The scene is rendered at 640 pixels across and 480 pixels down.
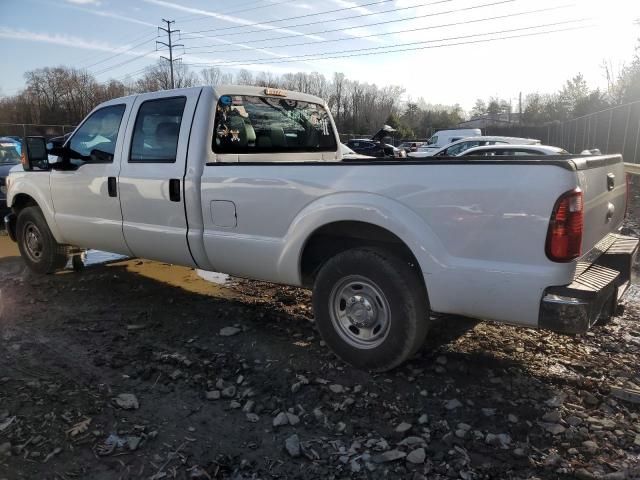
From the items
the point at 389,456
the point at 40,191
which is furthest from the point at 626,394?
the point at 40,191

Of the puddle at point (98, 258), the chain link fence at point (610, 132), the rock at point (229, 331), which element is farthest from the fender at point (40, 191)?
the chain link fence at point (610, 132)

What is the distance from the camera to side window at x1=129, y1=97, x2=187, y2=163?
4656mm

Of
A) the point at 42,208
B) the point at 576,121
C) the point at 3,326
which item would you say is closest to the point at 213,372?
the point at 3,326

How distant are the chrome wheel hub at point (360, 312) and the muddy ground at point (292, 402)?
28cm

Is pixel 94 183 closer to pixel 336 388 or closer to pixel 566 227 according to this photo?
pixel 336 388

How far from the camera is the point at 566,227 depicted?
282 centimetres

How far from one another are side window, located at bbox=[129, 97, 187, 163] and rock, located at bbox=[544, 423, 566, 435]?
11.7 feet

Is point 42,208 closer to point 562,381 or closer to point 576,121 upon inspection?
point 562,381

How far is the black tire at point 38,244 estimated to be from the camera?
620 centimetres

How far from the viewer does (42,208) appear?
6086 mm

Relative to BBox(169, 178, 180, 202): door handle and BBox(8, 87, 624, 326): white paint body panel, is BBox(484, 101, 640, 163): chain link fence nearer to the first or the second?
BBox(8, 87, 624, 326): white paint body panel

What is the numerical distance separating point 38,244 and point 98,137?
1879 millimetres

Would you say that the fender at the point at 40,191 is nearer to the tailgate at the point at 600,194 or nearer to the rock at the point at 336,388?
the rock at the point at 336,388

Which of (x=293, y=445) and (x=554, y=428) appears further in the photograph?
(x=554, y=428)
